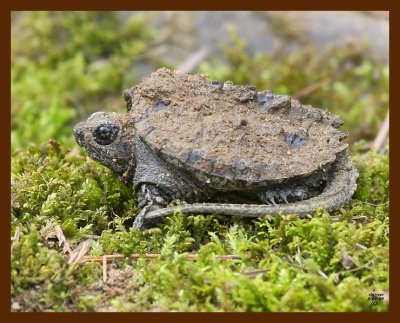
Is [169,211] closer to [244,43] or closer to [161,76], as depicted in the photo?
[161,76]

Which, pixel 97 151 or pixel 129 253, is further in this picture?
Result: pixel 97 151

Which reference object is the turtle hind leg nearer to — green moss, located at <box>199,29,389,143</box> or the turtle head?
the turtle head

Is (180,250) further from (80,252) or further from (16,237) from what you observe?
(16,237)

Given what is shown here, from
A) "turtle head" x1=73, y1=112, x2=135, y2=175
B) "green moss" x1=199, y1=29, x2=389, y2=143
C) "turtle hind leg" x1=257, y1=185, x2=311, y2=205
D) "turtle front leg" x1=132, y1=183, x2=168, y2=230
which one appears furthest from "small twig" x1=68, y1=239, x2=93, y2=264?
"green moss" x1=199, y1=29, x2=389, y2=143

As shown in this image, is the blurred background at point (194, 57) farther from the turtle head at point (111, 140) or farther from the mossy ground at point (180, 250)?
the turtle head at point (111, 140)

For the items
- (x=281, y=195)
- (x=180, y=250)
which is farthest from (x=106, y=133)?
(x=281, y=195)

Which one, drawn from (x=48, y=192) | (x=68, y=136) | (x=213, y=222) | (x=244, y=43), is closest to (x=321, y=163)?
(x=213, y=222)

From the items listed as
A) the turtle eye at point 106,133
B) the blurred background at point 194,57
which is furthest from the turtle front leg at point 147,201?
the blurred background at point 194,57
